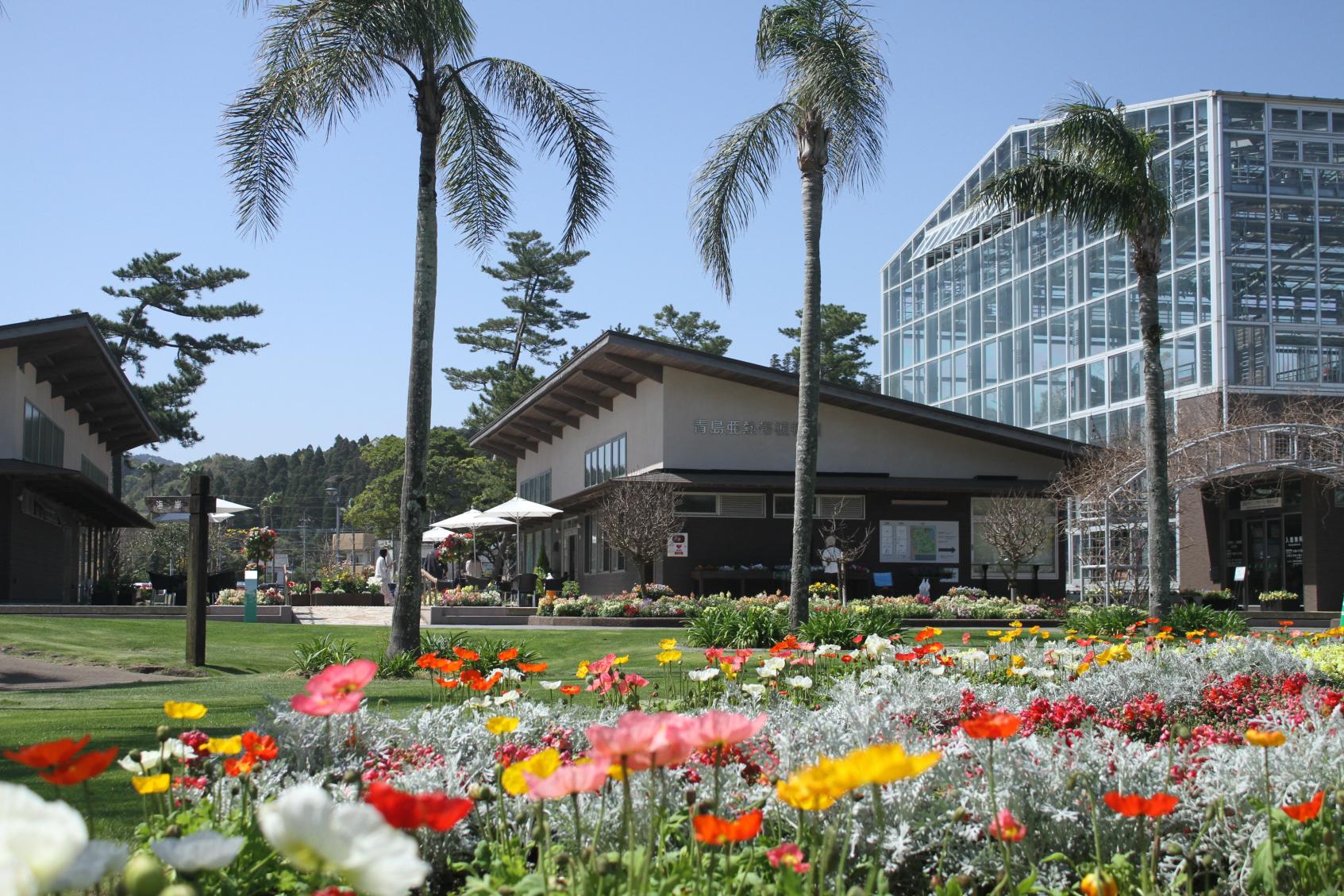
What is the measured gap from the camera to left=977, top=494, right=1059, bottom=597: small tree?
28000 mm

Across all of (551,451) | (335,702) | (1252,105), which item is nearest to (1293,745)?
(335,702)

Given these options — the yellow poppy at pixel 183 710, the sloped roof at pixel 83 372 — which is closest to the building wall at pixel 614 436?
the sloped roof at pixel 83 372

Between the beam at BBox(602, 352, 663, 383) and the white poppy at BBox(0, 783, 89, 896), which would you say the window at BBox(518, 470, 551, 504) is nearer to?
the beam at BBox(602, 352, 663, 383)

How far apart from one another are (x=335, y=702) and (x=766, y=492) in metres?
28.4

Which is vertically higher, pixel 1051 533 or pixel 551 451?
pixel 551 451

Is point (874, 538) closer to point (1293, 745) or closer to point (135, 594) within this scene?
point (135, 594)

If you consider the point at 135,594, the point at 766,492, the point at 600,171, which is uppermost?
the point at 600,171

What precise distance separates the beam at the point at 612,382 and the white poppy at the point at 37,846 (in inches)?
1256

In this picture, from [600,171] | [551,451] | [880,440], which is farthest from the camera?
[551,451]

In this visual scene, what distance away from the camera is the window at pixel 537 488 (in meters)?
44.0

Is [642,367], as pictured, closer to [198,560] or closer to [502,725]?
[198,560]

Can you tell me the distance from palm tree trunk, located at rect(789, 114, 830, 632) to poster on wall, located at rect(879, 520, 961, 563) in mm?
14911

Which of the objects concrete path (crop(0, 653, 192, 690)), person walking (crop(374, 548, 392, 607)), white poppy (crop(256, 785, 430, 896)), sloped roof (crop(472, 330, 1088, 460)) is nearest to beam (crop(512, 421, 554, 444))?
sloped roof (crop(472, 330, 1088, 460))

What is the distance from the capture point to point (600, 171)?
1639 centimetres
